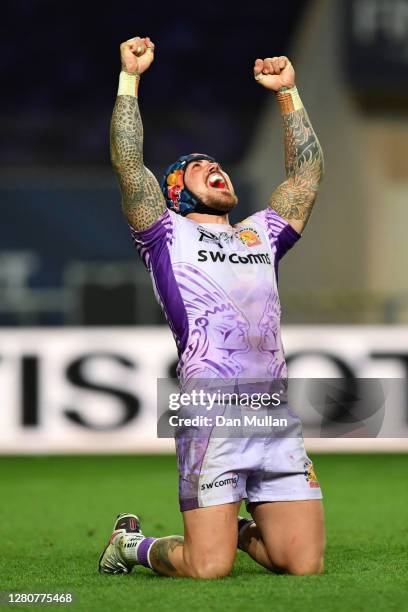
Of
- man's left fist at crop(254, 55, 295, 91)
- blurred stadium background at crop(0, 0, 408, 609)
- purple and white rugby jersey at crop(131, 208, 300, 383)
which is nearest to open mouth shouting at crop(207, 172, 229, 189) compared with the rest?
purple and white rugby jersey at crop(131, 208, 300, 383)

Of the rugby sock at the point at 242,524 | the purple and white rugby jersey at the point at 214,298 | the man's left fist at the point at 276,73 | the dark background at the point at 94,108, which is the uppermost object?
the dark background at the point at 94,108

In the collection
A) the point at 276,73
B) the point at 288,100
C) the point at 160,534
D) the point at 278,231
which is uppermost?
the point at 276,73

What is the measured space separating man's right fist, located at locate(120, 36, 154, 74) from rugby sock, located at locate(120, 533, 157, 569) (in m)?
2.07

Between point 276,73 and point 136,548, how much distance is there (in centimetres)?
230

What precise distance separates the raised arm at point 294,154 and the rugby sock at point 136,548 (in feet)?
5.13

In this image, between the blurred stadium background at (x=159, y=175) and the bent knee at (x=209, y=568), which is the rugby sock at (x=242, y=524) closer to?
the bent knee at (x=209, y=568)

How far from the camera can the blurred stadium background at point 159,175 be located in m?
12.3

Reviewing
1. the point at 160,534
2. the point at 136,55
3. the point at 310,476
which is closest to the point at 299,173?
the point at 136,55

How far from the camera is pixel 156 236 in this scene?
5957 mm

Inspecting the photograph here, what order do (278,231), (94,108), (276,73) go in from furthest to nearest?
1. (94,108)
2. (276,73)
3. (278,231)

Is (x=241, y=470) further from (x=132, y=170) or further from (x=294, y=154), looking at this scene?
(x=294, y=154)

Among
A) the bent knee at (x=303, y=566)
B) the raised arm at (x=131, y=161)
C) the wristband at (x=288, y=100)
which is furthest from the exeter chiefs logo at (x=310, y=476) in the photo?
the wristband at (x=288, y=100)

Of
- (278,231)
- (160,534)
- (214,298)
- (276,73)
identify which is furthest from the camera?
(160,534)

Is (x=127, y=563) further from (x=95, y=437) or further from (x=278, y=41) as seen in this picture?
(x=278, y=41)
